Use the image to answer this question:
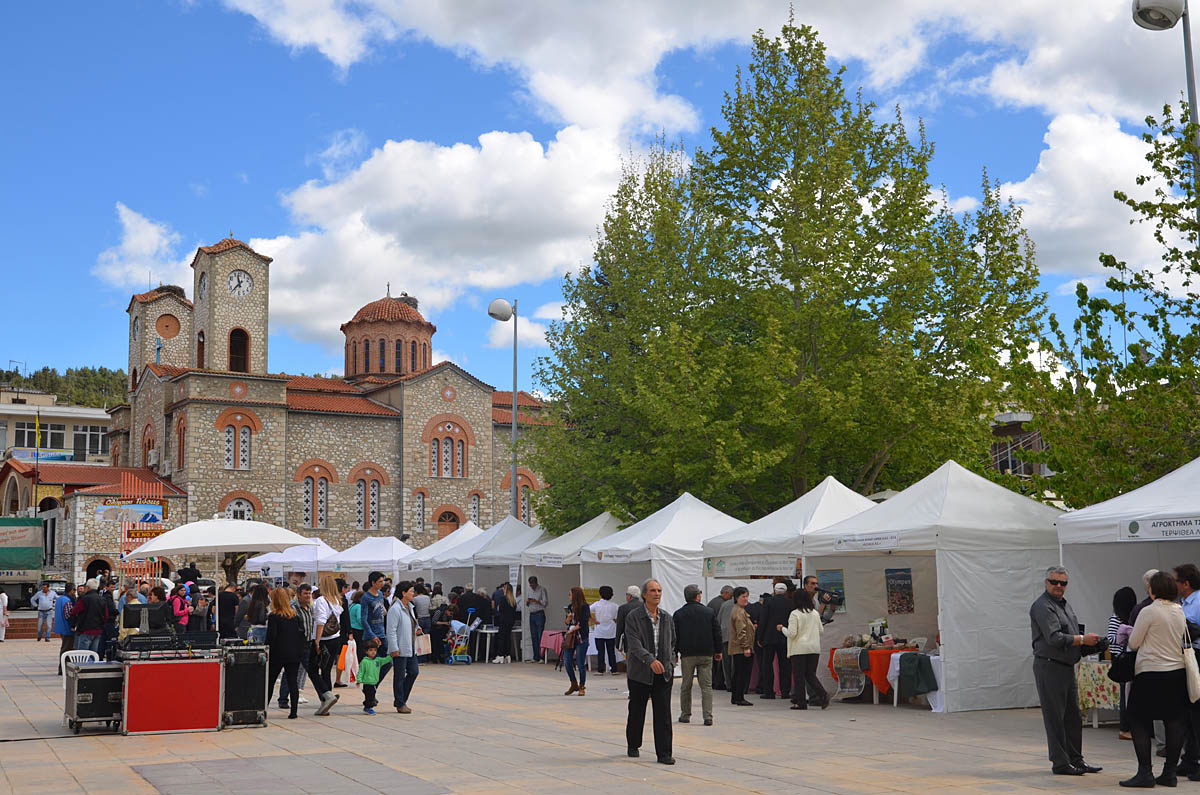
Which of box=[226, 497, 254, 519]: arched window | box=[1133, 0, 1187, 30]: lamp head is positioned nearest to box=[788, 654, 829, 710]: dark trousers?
box=[1133, 0, 1187, 30]: lamp head

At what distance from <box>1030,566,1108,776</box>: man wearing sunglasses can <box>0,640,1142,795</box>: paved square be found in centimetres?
22

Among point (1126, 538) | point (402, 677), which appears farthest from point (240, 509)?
point (1126, 538)

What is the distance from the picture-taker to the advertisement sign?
149 feet

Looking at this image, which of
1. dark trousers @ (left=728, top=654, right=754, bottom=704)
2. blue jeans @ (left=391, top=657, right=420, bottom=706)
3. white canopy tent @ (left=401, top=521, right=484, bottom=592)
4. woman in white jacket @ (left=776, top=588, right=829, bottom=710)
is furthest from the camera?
white canopy tent @ (left=401, top=521, right=484, bottom=592)

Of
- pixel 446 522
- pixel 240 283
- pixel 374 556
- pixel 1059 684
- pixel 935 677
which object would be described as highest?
pixel 240 283

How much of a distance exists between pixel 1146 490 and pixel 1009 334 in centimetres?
1133

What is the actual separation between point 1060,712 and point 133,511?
44002 millimetres

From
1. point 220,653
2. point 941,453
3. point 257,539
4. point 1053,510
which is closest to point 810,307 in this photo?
point 941,453

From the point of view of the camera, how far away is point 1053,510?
49.9 feet

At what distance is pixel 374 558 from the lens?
103 ft

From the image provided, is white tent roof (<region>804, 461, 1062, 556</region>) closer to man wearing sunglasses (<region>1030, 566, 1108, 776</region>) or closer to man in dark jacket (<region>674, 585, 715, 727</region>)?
man in dark jacket (<region>674, 585, 715, 727</region>)

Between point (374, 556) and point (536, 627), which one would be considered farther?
point (374, 556)

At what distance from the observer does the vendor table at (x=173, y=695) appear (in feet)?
40.2

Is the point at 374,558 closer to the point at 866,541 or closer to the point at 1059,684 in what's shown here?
the point at 866,541
